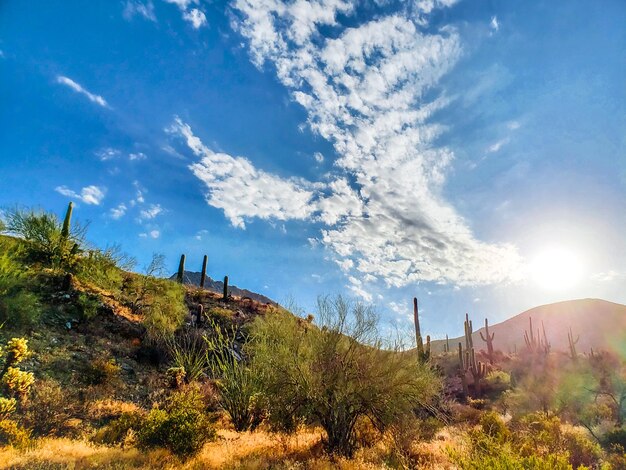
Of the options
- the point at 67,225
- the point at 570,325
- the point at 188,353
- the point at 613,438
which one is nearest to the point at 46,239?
the point at 67,225

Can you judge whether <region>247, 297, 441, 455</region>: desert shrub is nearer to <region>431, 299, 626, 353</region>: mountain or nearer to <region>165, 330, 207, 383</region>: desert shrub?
<region>165, 330, 207, 383</region>: desert shrub

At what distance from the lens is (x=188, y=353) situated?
2083cm

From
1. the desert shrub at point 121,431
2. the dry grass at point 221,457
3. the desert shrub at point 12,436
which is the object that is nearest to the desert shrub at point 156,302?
the desert shrub at point 121,431

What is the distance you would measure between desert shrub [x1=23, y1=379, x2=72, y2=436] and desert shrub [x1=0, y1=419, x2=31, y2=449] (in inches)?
43.5

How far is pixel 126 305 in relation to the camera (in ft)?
77.9

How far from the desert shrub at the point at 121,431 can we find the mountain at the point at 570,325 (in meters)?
78.2

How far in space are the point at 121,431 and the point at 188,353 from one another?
9.11 metres

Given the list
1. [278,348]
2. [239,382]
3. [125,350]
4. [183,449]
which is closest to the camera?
[183,449]

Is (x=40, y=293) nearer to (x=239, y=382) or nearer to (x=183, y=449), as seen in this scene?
A: (x=239, y=382)

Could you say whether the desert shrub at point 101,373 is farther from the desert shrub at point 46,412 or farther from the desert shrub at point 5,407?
the desert shrub at point 5,407

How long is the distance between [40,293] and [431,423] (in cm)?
2113

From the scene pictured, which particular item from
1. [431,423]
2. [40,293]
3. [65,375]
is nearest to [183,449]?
[65,375]

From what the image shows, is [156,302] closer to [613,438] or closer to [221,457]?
[221,457]

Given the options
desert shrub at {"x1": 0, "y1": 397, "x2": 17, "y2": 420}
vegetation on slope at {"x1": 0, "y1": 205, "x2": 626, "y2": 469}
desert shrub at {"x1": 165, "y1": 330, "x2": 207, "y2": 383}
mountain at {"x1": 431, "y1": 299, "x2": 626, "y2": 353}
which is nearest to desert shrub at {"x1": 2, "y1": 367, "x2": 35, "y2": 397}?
vegetation on slope at {"x1": 0, "y1": 205, "x2": 626, "y2": 469}
